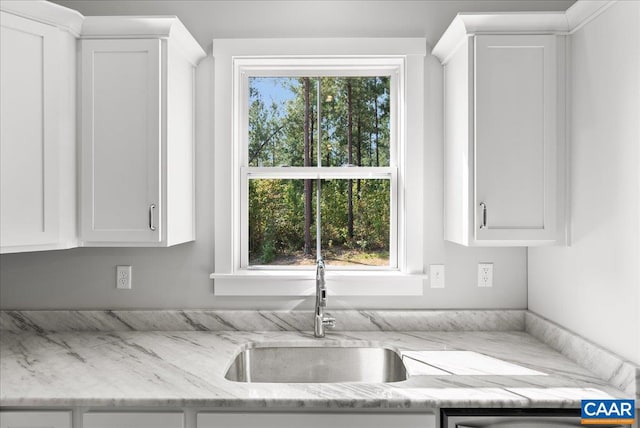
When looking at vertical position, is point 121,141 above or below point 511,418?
above

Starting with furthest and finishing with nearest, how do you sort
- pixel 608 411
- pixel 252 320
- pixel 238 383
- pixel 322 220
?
pixel 322 220
pixel 252 320
pixel 238 383
pixel 608 411

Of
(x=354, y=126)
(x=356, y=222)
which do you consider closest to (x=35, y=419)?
(x=356, y=222)

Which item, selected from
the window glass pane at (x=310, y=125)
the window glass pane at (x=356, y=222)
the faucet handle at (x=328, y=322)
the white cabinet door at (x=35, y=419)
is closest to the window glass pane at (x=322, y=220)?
the window glass pane at (x=356, y=222)

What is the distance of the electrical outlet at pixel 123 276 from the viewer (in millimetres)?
2062

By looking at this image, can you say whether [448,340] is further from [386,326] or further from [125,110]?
[125,110]

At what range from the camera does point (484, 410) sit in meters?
1.36

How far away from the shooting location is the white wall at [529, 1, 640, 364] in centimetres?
136

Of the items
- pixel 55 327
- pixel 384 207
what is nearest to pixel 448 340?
pixel 384 207

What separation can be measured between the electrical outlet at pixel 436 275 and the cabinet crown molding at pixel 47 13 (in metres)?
1.82

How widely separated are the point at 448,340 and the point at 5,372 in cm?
170

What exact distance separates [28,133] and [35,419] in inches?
39.3

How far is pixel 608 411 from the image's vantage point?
1.32m

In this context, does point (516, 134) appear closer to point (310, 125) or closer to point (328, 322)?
point (310, 125)

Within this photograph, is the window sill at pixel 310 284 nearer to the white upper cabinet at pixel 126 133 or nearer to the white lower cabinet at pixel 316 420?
the white upper cabinet at pixel 126 133
